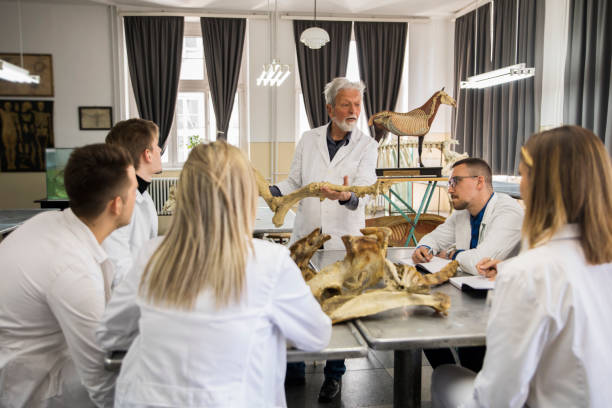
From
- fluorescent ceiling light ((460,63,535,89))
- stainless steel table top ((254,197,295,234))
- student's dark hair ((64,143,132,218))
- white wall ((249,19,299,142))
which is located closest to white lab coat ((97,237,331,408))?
student's dark hair ((64,143,132,218))

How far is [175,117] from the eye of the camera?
27.2 ft

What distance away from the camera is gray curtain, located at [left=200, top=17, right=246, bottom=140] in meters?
7.85

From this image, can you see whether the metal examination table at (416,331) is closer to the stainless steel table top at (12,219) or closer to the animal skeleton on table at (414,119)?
the stainless steel table top at (12,219)

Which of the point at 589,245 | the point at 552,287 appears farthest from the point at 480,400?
the point at 589,245

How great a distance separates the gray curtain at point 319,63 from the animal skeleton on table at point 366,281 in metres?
6.21

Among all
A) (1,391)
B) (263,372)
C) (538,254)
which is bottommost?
(1,391)

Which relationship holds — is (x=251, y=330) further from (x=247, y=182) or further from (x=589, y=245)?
(x=589, y=245)

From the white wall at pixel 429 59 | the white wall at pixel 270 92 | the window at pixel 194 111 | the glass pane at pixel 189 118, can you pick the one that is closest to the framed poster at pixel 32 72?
the window at pixel 194 111

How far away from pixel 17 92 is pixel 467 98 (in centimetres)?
746

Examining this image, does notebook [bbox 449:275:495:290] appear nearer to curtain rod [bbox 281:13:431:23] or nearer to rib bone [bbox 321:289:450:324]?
rib bone [bbox 321:289:450:324]

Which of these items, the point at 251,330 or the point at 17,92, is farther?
the point at 17,92

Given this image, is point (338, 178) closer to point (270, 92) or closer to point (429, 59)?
point (270, 92)

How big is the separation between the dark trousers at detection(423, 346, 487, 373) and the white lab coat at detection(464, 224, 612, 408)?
30.3 inches

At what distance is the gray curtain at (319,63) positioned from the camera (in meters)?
8.01
